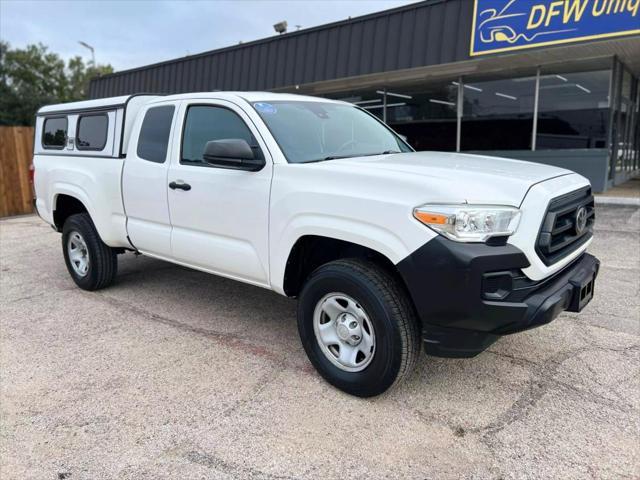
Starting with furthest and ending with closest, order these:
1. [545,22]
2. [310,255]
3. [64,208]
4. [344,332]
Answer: [545,22], [64,208], [310,255], [344,332]

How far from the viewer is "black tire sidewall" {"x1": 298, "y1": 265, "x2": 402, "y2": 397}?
2.81 m

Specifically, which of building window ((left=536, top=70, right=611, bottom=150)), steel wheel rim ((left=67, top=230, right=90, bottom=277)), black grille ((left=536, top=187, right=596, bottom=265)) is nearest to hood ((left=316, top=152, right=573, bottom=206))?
black grille ((left=536, top=187, right=596, bottom=265))

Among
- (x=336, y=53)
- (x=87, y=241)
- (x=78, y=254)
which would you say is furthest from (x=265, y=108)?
(x=336, y=53)

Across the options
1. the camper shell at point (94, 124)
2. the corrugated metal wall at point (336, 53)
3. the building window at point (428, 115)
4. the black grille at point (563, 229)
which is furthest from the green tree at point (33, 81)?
the black grille at point (563, 229)

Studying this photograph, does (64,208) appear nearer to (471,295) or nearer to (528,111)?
(471,295)

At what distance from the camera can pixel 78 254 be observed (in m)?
5.43

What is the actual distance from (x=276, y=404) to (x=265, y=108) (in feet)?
7.04

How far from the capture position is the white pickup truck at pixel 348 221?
260 centimetres

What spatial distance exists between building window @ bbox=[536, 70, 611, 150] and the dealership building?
0.02 meters

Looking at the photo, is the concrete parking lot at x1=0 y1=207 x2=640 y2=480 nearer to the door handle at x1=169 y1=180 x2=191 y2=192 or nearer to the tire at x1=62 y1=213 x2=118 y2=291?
the tire at x1=62 y1=213 x2=118 y2=291

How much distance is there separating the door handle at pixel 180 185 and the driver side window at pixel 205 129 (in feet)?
0.58

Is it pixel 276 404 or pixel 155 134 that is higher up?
pixel 155 134

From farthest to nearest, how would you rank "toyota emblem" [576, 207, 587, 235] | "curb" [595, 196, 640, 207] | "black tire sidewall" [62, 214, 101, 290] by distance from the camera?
"curb" [595, 196, 640, 207] < "black tire sidewall" [62, 214, 101, 290] < "toyota emblem" [576, 207, 587, 235]

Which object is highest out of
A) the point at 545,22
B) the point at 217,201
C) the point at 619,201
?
the point at 545,22
